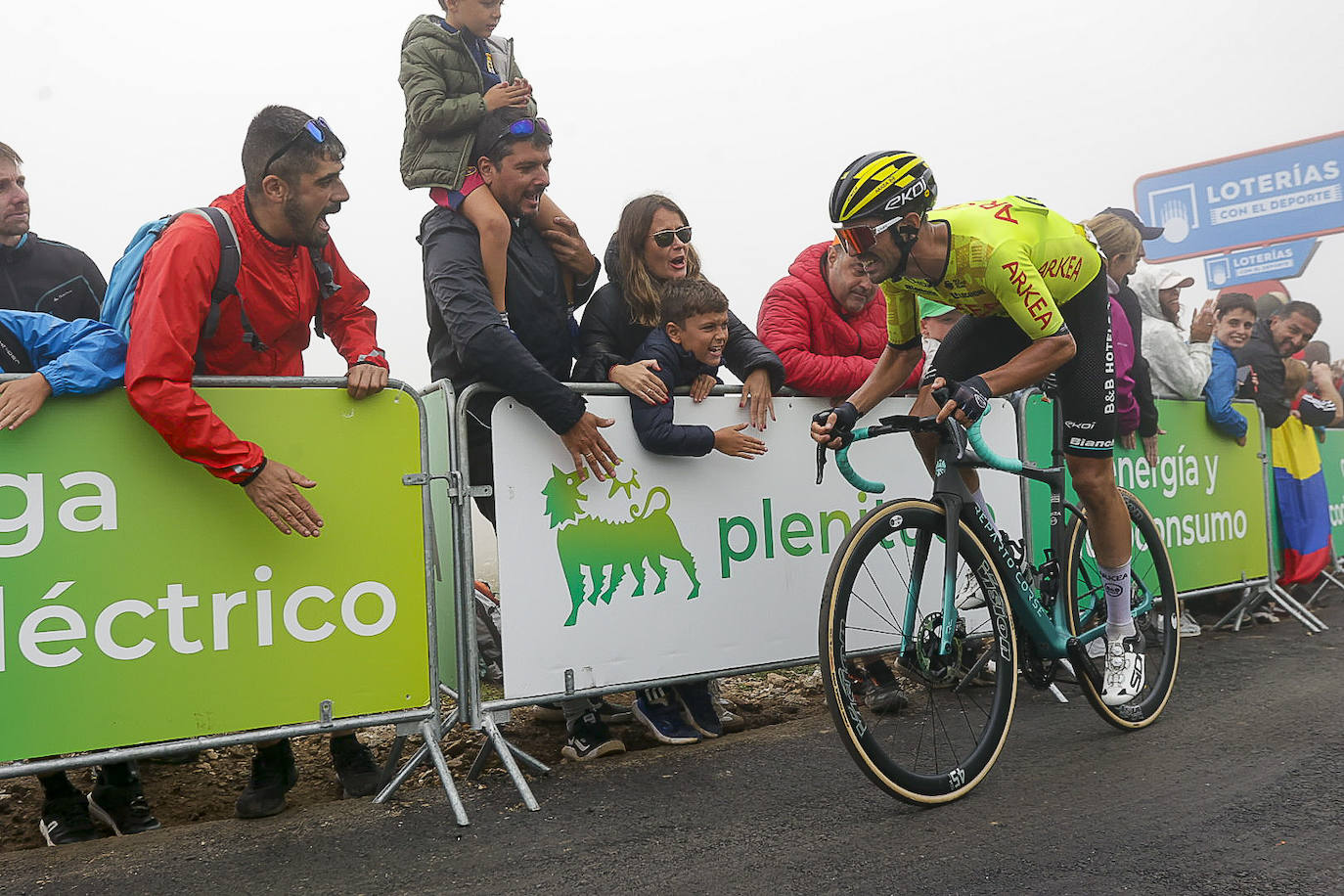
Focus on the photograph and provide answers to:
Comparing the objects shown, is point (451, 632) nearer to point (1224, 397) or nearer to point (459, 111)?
point (459, 111)

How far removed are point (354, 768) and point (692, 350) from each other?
2.07 m

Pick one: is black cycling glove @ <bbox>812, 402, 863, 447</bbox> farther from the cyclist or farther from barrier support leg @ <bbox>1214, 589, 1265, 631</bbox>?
barrier support leg @ <bbox>1214, 589, 1265, 631</bbox>

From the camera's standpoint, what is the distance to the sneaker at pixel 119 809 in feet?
11.6

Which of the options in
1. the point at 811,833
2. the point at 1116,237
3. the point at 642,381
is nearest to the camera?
the point at 811,833

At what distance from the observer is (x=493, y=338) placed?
3.92 metres

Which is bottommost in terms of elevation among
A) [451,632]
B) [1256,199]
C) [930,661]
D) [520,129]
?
[930,661]

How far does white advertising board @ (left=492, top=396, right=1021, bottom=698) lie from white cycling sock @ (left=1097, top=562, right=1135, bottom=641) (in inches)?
43.6

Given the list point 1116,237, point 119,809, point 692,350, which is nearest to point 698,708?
point 692,350

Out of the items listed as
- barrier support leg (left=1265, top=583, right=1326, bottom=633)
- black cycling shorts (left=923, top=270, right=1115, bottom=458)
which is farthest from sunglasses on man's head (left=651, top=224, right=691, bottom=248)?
barrier support leg (left=1265, top=583, right=1326, bottom=633)

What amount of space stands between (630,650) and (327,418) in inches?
56.9

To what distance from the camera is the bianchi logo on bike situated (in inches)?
160

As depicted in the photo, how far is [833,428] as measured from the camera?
11.6 feet

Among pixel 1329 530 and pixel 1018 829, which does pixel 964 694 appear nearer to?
pixel 1018 829

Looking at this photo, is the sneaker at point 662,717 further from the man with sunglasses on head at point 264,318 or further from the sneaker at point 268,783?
the sneaker at point 268,783
